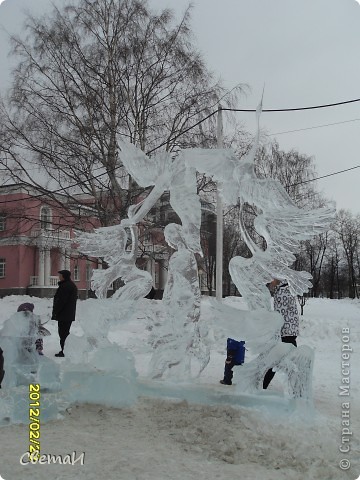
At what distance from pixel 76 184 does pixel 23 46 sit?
3944 mm

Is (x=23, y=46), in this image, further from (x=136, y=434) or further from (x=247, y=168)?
(x=136, y=434)

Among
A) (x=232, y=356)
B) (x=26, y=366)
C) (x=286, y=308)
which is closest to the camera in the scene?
(x=26, y=366)

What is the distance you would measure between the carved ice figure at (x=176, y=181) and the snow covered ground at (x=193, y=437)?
912 millimetres

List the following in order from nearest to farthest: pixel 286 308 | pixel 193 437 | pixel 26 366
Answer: pixel 193 437
pixel 26 366
pixel 286 308

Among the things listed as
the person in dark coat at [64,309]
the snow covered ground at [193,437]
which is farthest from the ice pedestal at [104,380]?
the person in dark coat at [64,309]

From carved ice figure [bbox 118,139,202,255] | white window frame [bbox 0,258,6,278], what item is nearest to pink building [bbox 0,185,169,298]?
white window frame [bbox 0,258,6,278]

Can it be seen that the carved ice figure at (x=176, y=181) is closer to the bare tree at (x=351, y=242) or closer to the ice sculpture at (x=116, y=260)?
the ice sculpture at (x=116, y=260)

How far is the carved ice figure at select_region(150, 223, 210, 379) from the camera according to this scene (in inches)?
193

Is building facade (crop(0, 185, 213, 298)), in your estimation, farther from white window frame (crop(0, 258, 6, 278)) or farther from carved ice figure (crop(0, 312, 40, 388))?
white window frame (crop(0, 258, 6, 278))

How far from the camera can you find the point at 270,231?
184 inches

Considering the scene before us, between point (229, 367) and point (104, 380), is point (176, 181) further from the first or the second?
point (229, 367)

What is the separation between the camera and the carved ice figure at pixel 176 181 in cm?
501

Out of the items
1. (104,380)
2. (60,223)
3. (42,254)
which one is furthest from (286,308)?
(42,254)

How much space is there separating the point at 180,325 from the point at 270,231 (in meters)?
1.27
